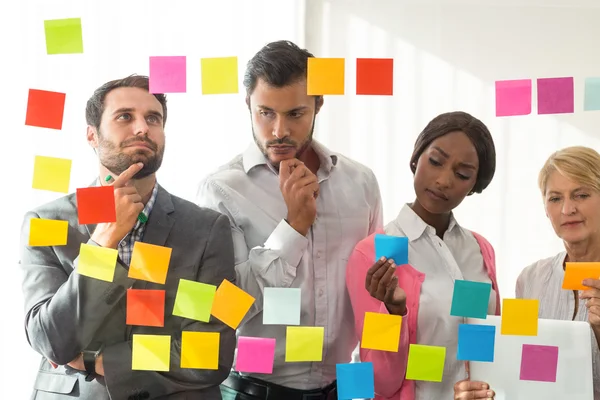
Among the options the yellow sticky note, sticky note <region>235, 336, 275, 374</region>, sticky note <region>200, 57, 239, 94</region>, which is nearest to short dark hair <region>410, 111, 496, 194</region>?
sticky note <region>200, 57, 239, 94</region>

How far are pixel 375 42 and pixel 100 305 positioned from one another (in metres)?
1.25

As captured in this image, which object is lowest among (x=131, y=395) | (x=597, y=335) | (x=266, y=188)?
(x=131, y=395)

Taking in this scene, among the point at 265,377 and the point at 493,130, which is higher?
the point at 493,130

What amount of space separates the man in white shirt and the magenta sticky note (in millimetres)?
186

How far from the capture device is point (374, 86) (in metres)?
1.98

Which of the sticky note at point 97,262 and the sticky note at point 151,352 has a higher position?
the sticky note at point 97,262

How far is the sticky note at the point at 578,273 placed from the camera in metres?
1.94

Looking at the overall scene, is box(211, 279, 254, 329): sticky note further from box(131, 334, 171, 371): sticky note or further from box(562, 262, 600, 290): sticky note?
box(562, 262, 600, 290): sticky note

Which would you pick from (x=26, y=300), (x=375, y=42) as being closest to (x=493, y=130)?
(x=375, y=42)

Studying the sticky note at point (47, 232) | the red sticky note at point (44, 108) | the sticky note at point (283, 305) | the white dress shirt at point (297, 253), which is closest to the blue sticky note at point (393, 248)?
the white dress shirt at point (297, 253)

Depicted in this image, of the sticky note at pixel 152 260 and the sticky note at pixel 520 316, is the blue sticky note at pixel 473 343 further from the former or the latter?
the sticky note at pixel 152 260

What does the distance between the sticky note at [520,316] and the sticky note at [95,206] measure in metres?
1.09

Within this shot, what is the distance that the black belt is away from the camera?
1.97 m

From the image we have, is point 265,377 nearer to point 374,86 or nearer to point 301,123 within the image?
Result: point 301,123
